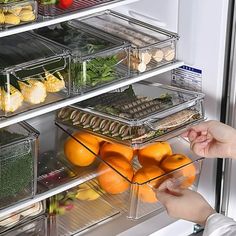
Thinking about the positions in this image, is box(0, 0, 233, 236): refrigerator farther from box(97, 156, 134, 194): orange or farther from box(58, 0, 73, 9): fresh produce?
box(58, 0, 73, 9): fresh produce

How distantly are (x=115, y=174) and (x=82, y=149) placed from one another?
109 millimetres

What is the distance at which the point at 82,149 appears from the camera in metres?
2.00

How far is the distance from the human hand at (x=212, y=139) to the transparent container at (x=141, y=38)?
196mm

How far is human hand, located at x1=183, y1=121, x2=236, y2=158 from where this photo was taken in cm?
186

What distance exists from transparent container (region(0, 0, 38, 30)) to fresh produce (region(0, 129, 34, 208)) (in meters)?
0.29

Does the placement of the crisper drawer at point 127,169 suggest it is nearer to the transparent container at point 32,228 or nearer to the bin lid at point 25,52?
the transparent container at point 32,228

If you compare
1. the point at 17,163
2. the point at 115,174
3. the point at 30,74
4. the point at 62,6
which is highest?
the point at 62,6

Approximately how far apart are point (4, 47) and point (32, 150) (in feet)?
0.81

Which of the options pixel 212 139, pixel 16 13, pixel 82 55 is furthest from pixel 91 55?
pixel 212 139

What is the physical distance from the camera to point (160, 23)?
6.68 feet

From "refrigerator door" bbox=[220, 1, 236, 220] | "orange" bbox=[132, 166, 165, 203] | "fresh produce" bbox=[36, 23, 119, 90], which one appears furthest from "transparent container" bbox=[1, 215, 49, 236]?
"refrigerator door" bbox=[220, 1, 236, 220]

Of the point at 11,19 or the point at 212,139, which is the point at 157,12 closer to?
the point at 212,139

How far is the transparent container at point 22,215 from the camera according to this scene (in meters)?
1.87

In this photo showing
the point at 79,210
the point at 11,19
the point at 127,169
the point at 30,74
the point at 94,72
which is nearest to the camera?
the point at 11,19
